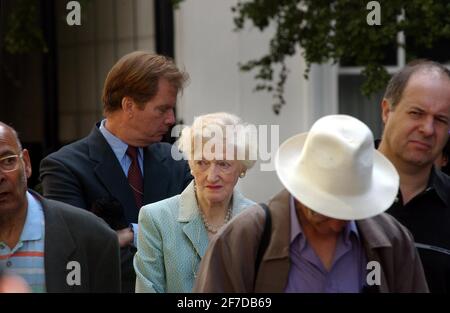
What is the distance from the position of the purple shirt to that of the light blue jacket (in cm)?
93

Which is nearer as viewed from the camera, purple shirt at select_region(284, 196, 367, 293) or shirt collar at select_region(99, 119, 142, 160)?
purple shirt at select_region(284, 196, 367, 293)

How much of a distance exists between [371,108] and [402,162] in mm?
A: 5004

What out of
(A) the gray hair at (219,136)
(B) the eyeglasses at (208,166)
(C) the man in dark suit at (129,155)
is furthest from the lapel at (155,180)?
(B) the eyeglasses at (208,166)

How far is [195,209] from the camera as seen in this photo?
163 inches

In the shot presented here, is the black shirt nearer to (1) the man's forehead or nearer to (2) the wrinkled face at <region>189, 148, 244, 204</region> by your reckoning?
(2) the wrinkled face at <region>189, 148, 244, 204</region>

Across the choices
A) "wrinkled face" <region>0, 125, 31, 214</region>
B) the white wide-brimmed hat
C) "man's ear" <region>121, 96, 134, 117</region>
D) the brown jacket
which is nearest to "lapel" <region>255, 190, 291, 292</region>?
the brown jacket

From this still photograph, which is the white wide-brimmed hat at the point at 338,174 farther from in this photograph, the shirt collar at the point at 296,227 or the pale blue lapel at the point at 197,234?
the pale blue lapel at the point at 197,234

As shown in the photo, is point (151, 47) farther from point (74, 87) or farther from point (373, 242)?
point (373, 242)

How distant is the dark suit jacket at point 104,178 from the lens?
4.47m

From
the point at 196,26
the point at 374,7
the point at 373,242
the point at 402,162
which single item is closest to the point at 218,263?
the point at 373,242

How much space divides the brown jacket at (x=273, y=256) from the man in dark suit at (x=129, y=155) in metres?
1.44

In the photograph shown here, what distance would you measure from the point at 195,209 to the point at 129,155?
0.74 meters

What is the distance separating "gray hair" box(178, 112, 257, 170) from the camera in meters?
4.18
